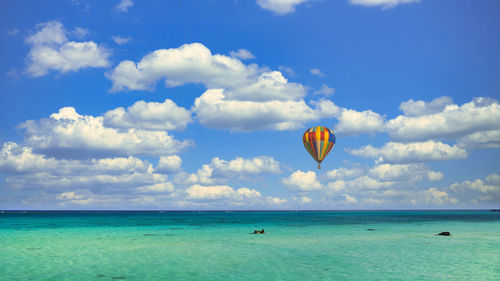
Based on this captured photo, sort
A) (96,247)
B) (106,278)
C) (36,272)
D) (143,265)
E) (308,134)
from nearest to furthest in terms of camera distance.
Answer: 1. (106,278)
2. (36,272)
3. (143,265)
4. (96,247)
5. (308,134)

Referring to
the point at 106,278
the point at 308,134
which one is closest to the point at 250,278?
the point at 106,278

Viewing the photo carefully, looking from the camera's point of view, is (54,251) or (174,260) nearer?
(174,260)

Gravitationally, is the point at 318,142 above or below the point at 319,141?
below

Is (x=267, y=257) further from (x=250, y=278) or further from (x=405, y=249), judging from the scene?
(x=405, y=249)

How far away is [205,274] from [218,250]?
12.1m

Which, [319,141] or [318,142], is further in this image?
[318,142]

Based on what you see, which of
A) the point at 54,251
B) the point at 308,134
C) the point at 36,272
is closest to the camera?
A: the point at 36,272

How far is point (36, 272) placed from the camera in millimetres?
25156

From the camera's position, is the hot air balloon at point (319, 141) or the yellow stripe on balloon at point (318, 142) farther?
the hot air balloon at point (319, 141)

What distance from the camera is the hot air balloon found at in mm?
69562

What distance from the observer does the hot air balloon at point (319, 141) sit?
6956 centimetres

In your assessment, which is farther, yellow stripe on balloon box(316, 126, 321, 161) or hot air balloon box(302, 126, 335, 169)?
hot air balloon box(302, 126, 335, 169)

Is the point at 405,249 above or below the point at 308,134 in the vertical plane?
below

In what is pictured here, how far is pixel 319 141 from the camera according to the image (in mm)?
69500
